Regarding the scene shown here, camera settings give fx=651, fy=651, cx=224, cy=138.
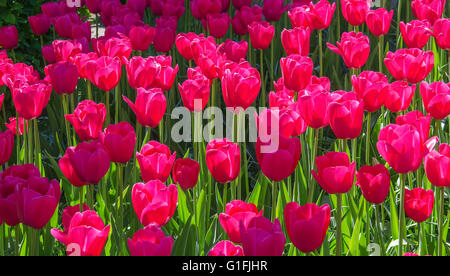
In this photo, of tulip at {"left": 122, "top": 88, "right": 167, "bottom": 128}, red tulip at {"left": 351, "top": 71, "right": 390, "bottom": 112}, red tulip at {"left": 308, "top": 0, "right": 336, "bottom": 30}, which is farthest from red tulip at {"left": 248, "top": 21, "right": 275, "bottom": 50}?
tulip at {"left": 122, "top": 88, "right": 167, "bottom": 128}

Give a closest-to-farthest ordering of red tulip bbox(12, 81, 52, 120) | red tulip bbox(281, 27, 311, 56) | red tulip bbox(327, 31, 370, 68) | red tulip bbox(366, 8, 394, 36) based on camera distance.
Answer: red tulip bbox(12, 81, 52, 120)
red tulip bbox(327, 31, 370, 68)
red tulip bbox(281, 27, 311, 56)
red tulip bbox(366, 8, 394, 36)

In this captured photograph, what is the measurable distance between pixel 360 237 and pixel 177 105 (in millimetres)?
2074

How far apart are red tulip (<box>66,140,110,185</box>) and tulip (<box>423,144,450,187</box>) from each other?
37.3 inches

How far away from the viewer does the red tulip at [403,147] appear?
5.89ft

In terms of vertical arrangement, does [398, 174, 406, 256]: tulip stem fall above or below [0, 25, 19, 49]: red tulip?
below

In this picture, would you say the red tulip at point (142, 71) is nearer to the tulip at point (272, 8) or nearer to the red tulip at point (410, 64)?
the red tulip at point (410, 64)

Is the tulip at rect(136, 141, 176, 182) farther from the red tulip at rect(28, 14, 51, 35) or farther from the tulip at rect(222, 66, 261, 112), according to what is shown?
the red tulip at rect(28, 14, 51, 35)

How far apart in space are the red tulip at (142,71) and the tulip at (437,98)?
1.04 meters

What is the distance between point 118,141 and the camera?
2053mm

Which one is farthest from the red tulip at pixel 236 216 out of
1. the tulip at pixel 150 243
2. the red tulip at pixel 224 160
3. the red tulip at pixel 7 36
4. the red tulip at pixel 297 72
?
the red tulip at pixel 7 36

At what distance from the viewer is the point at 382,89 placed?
7.69 feet

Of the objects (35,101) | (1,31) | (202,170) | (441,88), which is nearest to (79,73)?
(35,101)

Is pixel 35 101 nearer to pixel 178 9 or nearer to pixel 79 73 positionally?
pixel 79 73

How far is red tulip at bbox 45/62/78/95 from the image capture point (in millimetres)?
2824
